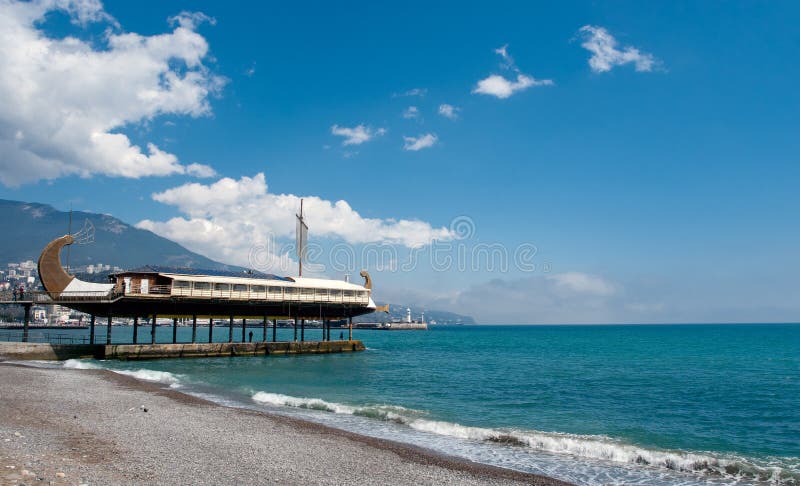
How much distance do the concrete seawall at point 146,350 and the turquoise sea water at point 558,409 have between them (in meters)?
1.73

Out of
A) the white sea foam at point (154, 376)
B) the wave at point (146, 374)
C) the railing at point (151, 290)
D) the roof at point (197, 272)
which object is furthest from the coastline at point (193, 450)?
the roof at point (197, 272)

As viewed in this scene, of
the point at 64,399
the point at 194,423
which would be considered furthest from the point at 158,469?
the point at 64,399

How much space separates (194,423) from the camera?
20.3 metres

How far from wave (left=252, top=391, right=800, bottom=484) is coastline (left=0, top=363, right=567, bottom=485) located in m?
3.86

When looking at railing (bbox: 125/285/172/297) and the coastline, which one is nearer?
the coastline

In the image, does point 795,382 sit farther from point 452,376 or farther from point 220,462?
point 220,462

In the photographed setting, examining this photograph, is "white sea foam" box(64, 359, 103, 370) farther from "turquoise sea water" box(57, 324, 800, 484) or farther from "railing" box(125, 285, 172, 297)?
"railing" box(125, 285, 172, 297)

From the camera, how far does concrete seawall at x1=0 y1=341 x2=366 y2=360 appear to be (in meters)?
45.9

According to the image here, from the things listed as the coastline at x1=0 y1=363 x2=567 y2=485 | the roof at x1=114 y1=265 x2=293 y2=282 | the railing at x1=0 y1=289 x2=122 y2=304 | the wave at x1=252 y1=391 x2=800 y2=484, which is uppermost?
the roof at x1=114 y1=265 x2=293 y2=282

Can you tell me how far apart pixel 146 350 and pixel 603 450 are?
43266 millimetres

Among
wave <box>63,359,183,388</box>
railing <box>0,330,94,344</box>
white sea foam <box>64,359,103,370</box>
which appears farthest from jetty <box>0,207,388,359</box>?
wave <box>63,359,183,388</box>

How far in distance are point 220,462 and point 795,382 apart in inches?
1777

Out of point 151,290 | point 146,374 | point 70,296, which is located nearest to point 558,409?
point 146,374

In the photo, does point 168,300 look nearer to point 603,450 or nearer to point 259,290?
point 259,290
